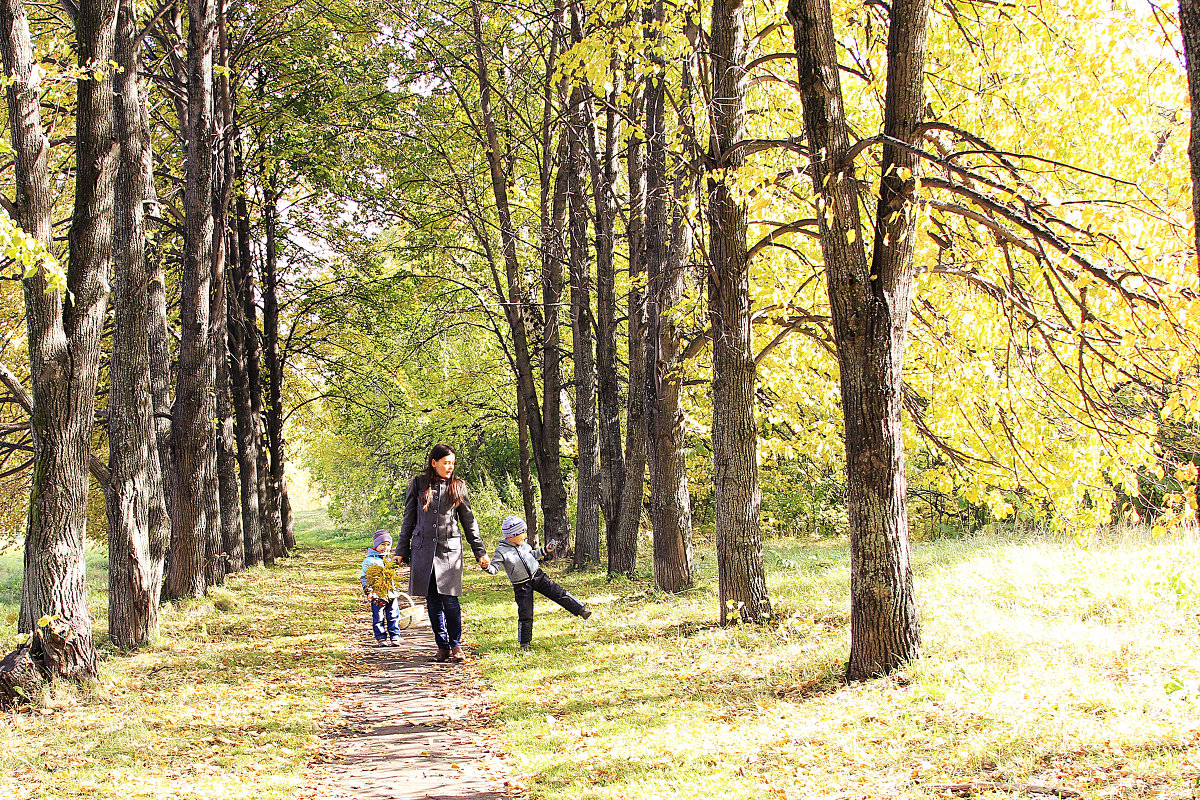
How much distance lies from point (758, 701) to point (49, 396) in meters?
6.57

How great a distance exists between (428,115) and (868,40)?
38.2 ft

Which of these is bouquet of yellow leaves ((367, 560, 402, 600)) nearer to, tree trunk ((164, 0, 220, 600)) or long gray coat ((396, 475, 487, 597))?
long gray coat ((396, 475, 487, 597))

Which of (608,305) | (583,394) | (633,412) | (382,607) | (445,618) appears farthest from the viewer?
(583,394)

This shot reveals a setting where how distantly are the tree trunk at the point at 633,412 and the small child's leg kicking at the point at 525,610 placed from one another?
167 inches

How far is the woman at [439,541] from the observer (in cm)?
858

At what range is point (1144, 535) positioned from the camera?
1179cm

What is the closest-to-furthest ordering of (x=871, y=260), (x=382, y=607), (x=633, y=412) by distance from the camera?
(x=871, y=260)
(x=382, y=607)
(x=633, y=412)

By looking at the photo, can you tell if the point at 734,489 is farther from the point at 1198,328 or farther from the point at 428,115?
the point at 428,115

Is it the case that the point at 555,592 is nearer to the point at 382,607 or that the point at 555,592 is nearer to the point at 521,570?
the point at 521,570

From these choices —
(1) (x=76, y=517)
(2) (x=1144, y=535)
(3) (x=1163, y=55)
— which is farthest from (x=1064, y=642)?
(1) (x=76, y=517)

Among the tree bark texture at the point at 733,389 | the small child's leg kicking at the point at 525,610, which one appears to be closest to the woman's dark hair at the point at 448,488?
the small child's leg kicking at the point at 525,610

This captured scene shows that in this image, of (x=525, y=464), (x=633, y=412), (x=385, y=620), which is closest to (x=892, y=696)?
(x=385, y=620)

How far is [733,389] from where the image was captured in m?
9.19

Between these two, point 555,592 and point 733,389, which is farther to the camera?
point 555,592
